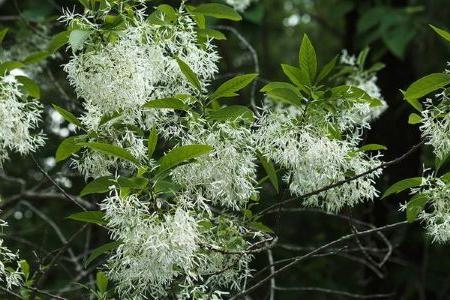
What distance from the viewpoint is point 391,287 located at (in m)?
5.35

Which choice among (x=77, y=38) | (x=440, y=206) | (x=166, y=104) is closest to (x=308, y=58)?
(x=166, y=104)

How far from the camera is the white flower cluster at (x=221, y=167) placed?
7.85 ft

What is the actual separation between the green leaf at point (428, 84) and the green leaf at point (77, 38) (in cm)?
102

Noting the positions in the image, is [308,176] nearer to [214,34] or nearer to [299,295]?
[214,34]

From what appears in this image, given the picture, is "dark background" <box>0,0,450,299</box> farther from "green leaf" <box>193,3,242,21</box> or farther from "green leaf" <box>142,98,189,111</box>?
"green leaf" <box>142,98,189,111</box>

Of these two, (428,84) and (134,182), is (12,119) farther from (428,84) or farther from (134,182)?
(428,84)

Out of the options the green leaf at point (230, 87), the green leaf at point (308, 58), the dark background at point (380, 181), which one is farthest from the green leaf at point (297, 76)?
the dark background at point (380, 181)

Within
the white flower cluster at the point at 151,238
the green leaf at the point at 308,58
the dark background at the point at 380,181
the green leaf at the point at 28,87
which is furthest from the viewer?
the dark background at the point at 380,181

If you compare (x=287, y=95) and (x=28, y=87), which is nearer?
(x=287, y=95)

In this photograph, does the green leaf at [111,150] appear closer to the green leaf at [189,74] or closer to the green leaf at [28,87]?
the green leaf at [189,74]

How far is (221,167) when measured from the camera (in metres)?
2.42

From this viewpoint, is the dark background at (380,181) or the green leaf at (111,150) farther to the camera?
the dark background at (380,181)

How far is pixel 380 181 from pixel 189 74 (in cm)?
309

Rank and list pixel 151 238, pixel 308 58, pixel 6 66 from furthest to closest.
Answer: pixel 6 66 → pixel 308 58 → pixel 151 238
